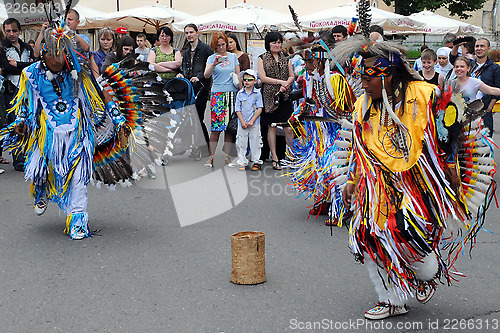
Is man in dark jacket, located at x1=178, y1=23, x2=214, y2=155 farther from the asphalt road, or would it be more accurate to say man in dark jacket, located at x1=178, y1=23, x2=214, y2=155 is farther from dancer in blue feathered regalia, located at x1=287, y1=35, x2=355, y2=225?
dancer in blue feathered regalia, located at x1=287, y1=35, x2=355, y2=225

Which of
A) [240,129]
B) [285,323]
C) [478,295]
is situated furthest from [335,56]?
[240,129]

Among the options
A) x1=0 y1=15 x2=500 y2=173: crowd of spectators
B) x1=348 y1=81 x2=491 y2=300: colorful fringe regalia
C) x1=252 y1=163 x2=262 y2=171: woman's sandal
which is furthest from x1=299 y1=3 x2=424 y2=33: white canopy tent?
x1=348 y1=81 x2=491 y2=300: colorful fringe regalia

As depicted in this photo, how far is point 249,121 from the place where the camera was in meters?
9.08

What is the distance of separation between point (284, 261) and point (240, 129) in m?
4.19

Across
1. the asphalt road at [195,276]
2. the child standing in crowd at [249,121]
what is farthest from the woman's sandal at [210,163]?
the asphalt road at [195,276]

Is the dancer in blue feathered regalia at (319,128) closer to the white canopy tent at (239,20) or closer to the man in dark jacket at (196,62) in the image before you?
the man in dark jacket at (196,62)

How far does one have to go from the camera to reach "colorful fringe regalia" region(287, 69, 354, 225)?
5867 millimetres

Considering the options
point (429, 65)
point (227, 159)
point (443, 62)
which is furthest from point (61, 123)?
point (443, 62)

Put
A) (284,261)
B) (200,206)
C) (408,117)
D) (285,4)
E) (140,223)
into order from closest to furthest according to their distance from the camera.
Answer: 1. (408,117)
2. (284,261)
3. (140,223)
4. (200,206)
5. (285,4)

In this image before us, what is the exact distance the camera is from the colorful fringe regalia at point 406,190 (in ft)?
11.9

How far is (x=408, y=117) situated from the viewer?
11.9ft

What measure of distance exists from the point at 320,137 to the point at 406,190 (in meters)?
2.57

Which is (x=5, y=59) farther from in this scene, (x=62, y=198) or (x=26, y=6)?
(x=26, y=6)

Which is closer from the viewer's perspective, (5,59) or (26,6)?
(5,59)
